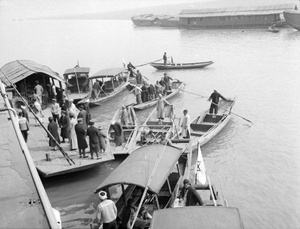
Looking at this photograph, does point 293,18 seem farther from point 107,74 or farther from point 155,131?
point 155,131

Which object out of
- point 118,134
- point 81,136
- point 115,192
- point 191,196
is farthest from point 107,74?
point 191,196

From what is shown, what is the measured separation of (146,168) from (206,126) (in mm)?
7680

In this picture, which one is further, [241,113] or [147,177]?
[241,113]

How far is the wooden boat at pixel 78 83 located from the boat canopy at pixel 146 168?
1277 cm

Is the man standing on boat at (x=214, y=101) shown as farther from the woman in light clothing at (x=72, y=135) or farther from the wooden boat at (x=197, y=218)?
the wooden boat at (x=197, y=218)

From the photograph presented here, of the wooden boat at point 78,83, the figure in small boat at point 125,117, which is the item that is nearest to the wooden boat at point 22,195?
the figure in small boat at point 125,117

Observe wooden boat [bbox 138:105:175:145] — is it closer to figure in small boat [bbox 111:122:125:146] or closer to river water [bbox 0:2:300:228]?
figure in small boat [bbox 111:122:125:146]

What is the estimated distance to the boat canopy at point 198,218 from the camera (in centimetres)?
605

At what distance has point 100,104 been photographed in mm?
21469

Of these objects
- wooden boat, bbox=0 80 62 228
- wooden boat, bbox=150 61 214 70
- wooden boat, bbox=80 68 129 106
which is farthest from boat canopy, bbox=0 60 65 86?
wooden boat, bbox=150 61 214 70

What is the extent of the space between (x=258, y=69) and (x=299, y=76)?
4.29m

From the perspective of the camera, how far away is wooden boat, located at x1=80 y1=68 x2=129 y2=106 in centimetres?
2127

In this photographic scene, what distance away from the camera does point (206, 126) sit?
15766 millimetres

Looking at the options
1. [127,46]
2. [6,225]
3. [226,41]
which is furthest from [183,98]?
[127,46]
